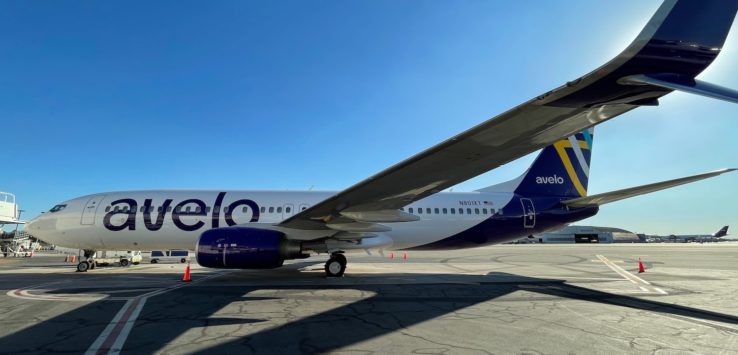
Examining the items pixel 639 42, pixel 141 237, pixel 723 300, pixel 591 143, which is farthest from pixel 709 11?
pixel 141 237

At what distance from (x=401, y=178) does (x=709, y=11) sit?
475 cm

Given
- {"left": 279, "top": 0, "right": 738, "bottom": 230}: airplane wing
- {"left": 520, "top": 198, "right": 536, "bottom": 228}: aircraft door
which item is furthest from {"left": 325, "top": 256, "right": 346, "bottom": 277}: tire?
{"left": 520, "top": 198, "right": 536, "bottom": 228}: aircraft door

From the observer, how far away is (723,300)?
7887 millimetres

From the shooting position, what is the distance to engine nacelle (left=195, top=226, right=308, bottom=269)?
9703 millimetres

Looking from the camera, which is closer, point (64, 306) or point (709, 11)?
point (709, 11)

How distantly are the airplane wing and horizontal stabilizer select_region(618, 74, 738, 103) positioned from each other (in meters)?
0.01

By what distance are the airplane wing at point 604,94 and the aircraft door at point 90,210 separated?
12.9 metres

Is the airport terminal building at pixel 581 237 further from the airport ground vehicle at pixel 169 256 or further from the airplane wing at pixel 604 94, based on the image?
the airplane wing at pixel 604 94

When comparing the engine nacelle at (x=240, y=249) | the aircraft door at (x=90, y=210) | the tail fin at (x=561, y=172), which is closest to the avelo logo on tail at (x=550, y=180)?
the tail fin at (x=561, y=172)

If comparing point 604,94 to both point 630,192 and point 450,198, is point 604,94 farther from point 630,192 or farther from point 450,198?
point 450,198

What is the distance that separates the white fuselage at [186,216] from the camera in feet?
43.7

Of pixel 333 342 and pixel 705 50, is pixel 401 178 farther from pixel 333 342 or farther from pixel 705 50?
pixel 705 50

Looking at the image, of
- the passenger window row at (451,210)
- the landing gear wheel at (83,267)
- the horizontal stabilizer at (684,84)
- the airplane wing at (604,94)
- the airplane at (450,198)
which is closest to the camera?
the horizontal stabilizer at (684,84)

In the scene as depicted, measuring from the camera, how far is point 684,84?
4086mm
